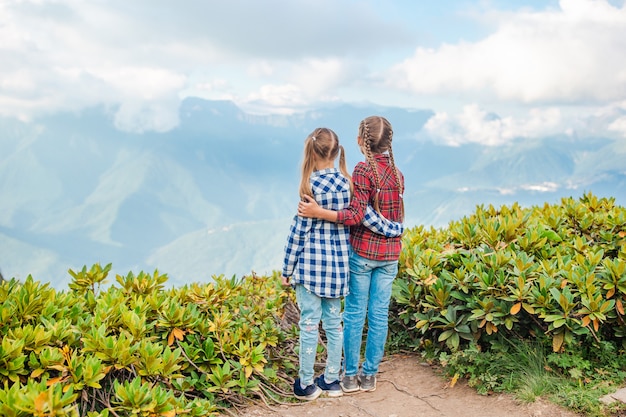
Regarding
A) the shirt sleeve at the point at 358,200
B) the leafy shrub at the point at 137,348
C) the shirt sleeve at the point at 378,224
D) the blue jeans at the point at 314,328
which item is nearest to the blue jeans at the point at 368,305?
the blue jeans at the point at 314,328

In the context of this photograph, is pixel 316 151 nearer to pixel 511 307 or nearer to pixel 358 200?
pixel 358 200

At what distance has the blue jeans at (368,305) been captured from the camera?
437 cm

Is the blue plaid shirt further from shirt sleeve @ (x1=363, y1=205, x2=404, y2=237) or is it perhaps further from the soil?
the soil

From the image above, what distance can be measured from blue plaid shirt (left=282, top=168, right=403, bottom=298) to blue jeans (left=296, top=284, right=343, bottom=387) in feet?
0.38

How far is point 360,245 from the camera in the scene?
169 inches

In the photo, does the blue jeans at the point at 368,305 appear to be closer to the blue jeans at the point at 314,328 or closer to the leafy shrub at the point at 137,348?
the blue jeans at the point at 314,328

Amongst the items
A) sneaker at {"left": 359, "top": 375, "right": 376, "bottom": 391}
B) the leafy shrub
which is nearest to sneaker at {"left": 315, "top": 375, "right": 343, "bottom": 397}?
sneaker at {"left": 359, "top": 375, "right": 376, "bottom": 391}

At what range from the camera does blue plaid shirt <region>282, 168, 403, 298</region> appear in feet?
13.6

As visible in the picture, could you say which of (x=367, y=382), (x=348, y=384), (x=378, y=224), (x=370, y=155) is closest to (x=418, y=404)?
(x=367, y=382)

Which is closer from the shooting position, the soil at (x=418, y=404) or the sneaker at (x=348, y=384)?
the soil at (x=418, y=404)

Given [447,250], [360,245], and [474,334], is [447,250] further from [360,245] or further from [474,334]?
[360,245]

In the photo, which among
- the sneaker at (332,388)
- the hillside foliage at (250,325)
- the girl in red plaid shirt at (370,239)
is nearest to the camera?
the hillside foliage at (250,325)

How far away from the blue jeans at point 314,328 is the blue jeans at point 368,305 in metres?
0.14

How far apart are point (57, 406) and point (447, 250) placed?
3.75 metres
